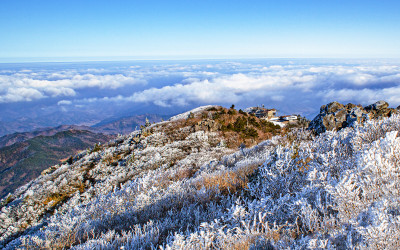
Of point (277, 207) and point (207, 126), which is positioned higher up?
point (277, 207)

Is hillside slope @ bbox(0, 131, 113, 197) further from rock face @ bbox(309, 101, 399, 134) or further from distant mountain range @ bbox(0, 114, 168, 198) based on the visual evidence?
rock face @ bbox(309, 101, 399, 134)

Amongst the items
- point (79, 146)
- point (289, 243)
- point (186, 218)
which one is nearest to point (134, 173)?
point (186, 218)

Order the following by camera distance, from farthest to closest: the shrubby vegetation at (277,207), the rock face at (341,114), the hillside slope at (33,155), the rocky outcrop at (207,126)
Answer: the hillside slope at (33,155)
the rocky outcrop at (207,126)
the rock face at (341,114)
the shrubby vegetation at (277,207)

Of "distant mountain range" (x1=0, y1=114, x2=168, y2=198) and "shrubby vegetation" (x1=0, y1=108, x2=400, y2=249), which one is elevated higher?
"shrubby vegetation" (x1=0, y1=108, x2=400, y2=249)

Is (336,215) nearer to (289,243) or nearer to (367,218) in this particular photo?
(367,218)

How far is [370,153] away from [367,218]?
3.89 feet

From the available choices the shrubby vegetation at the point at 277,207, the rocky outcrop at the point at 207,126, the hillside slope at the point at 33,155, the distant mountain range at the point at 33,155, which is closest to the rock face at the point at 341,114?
the shrubby vegetation at the point at 277,207

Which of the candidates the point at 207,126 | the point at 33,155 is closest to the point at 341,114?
the point at 207,126

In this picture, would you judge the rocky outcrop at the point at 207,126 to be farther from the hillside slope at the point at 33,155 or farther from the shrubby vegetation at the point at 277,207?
the hillside slope at the point at 33,155

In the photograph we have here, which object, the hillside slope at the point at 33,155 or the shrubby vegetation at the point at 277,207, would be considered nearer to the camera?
the shrubby vegetation at the point at 277,207

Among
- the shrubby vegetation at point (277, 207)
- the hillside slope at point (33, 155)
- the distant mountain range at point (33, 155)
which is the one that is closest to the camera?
the shrubby vegetation at point (277, 207)

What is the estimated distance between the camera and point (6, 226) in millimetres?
12125

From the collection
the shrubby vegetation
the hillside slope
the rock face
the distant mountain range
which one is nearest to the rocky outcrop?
the rock face

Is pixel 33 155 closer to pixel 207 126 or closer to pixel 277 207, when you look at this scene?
pixel 207 126
